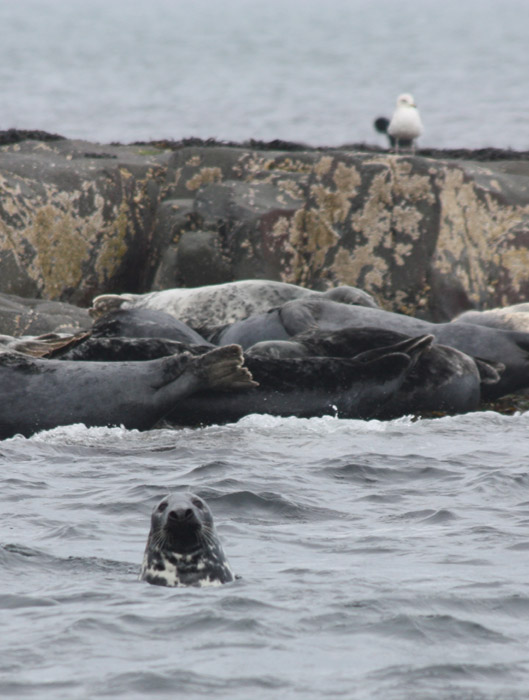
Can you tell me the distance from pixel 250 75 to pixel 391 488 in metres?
79.4

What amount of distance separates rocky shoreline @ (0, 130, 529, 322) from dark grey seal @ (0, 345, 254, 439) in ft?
15.8

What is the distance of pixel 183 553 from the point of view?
5230 millimetres

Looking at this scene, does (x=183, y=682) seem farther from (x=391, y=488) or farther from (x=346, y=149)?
(x=346, y=149)

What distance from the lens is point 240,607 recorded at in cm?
486

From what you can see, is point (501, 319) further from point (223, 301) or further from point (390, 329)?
point (223, 301)

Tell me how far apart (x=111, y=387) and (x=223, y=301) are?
141 inches

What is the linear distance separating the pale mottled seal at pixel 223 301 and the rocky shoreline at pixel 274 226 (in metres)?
1.42

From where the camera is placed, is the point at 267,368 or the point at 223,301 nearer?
the point at 267,368

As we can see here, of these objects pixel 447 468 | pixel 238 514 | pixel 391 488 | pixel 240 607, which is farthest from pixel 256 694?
pixel 447 468

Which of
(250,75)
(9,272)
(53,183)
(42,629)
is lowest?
(42,629)

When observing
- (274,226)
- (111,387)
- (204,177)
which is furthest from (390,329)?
(204,177)

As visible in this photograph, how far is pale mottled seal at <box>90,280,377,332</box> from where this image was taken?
12.0 m

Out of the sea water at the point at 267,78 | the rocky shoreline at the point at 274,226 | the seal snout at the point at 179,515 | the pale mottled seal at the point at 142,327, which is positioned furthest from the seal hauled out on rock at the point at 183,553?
the sea water at the point at 267,78

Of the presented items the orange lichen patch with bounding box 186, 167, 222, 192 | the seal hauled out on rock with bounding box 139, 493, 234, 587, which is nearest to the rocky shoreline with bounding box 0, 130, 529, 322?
the orange lichen patch with bounding box 186, 167, 222, 192
